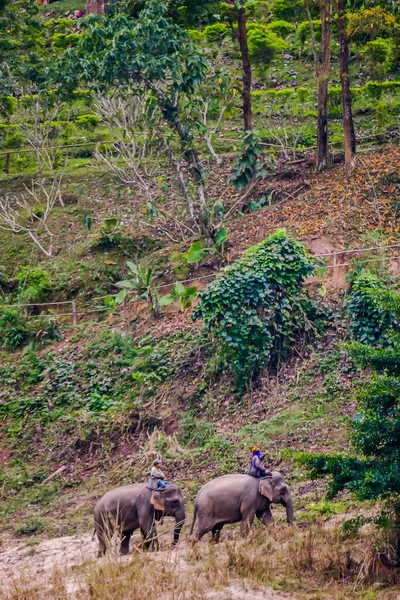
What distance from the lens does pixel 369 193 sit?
25.1 m

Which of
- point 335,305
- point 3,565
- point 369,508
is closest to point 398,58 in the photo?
point 335,305

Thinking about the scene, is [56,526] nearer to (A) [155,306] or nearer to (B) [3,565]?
(B) [3,565]

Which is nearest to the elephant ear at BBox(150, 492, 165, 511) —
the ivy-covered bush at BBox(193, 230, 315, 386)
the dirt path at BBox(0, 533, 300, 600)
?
the dirt path at BBox(0, 533, 300, 600)

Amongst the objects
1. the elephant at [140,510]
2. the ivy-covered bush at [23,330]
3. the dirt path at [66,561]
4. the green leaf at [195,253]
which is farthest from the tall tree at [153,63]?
the elephant at [140,510]

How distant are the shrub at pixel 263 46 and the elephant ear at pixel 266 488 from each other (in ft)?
84.6

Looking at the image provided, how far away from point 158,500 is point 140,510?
0.32m

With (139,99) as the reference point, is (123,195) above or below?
below

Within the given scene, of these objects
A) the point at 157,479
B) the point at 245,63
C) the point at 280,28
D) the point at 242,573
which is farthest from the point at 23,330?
the point at 280,28

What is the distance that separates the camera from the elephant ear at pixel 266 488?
48.1 feet

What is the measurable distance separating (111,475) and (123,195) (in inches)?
522

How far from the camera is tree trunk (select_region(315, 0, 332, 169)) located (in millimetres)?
25958

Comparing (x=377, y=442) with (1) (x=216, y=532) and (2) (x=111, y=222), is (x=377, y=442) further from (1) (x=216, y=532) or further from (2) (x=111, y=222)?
(2) (x=111, y=222)

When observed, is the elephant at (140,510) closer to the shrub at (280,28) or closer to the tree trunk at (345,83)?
the tree trunk at (345,83)

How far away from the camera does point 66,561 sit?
46.2 ft
